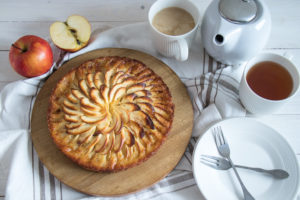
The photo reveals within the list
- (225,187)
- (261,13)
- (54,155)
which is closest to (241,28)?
(261,13)

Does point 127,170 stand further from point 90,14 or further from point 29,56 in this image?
point 90,14

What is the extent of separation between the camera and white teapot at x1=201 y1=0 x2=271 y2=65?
7.50ft

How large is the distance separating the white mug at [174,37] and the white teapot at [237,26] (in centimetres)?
16

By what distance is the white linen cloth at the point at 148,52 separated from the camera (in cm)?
237

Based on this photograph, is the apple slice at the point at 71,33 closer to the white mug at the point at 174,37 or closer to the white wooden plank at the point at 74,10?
the white wooden plank at the point at 74,10

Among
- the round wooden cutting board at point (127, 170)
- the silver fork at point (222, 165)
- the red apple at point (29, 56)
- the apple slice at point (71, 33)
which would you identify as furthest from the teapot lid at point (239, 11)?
the red apple at point (29, 56)

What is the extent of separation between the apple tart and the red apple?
0.27 metres

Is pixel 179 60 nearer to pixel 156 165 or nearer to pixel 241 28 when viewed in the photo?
pixel 241 28

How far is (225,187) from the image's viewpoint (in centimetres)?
227

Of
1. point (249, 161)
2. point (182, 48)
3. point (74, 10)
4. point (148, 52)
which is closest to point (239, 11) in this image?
point (182, 48)

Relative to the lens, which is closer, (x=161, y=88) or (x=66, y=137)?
(x=66, y=137)

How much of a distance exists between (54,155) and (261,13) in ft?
5.91

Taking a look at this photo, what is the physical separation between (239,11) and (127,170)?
1361mm

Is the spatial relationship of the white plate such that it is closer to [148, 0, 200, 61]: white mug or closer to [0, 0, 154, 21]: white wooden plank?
[148, 0, 200, 61]: white mug
